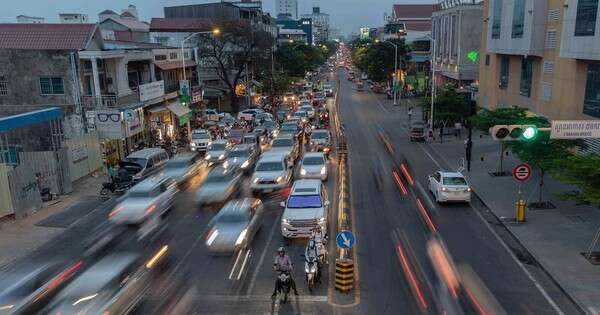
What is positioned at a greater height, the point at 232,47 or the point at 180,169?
the point at 232,47

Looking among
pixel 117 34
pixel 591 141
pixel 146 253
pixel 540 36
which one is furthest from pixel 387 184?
pixel 117 34

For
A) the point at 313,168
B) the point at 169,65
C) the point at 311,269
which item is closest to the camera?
the point at 311,269

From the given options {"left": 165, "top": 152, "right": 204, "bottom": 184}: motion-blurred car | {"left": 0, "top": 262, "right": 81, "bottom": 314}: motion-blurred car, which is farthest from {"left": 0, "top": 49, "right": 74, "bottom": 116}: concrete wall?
{"left": 0, "top": 262, "right": 81, "bottom": 314}: motion-blurred car

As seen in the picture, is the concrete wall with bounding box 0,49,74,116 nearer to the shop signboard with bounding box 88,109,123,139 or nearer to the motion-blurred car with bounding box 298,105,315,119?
the shop signboard with bounding box 88,109,123,139

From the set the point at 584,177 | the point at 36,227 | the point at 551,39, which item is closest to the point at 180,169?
the point at 36,227

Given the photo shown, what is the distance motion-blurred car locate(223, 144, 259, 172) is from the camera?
28383 millimetres

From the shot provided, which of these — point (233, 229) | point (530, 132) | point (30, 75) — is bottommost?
point (233, 229)

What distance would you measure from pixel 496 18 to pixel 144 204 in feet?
111

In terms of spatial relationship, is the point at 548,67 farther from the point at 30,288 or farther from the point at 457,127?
the point at 30,288

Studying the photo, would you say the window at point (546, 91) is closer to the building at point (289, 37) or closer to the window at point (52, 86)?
the window at point (52, 86)

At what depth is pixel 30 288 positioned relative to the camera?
1246cm

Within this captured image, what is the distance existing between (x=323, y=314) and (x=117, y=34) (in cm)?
5651

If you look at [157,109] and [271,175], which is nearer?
[271,175]

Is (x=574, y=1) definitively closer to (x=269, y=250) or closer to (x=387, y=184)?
(x=387, y=184)
